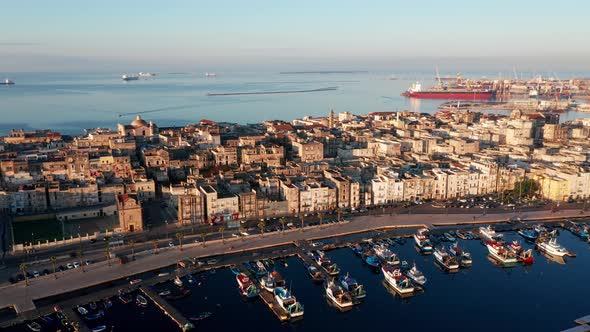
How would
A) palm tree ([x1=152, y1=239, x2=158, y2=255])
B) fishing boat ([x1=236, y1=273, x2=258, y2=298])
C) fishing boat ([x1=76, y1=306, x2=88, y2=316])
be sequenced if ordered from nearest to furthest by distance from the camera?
fishing boat ([x1=76, y1=306, x2=88, y2=316])
fishing boat ([x1=236, y1=273, x2=258, y2=298])
palm tree ([x1=152, y1=239, x2=158, y2=255])

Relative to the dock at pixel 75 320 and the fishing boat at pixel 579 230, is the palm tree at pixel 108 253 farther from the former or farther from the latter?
the fishing boat at pixel 579 230

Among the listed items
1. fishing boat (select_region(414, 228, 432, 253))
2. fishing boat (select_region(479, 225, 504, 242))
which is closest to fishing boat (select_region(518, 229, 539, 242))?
fishing boat (select_region(479, 225, 504, 242))

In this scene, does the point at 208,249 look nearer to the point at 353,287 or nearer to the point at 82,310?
the point at 82,310

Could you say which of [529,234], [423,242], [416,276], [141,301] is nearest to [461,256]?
[423,242]

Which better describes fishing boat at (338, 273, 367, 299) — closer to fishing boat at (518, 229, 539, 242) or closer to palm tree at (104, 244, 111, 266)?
palm tree at (104, 244, 111, 266)

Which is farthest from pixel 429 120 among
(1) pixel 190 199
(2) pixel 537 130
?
(1) pixel 190 199

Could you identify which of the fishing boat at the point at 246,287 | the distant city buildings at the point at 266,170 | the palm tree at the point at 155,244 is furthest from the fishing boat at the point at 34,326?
the distant city buildings at the point at 266,170
